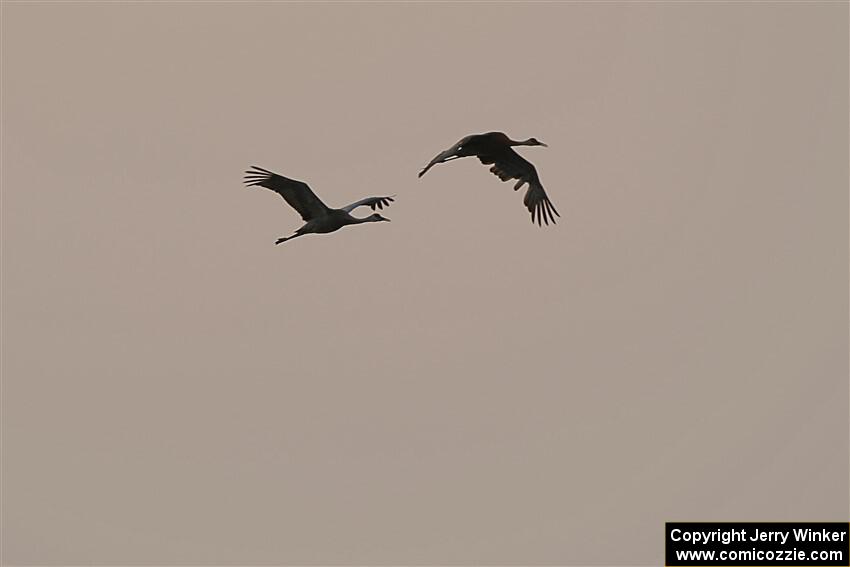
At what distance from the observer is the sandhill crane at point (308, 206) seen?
32438 mm

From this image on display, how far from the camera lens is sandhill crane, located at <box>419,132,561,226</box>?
109 ft

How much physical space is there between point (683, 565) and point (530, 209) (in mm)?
11534

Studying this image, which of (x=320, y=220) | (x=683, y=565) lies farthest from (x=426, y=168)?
(x=683, y=565)

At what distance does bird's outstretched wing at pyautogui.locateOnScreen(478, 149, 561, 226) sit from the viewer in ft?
111

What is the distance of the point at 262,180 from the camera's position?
1278 inches

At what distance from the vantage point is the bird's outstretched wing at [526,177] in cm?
3394

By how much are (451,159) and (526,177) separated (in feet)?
10.4

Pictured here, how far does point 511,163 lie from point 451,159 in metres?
2.84

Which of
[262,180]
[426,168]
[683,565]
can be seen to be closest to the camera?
[426,168]

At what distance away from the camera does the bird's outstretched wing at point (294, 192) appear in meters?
32.4

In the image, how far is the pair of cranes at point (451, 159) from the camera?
32.5m

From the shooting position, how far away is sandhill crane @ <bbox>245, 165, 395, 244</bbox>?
32.4 meters

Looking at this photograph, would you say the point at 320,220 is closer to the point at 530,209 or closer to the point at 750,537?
the point at 530,209

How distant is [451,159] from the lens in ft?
103
